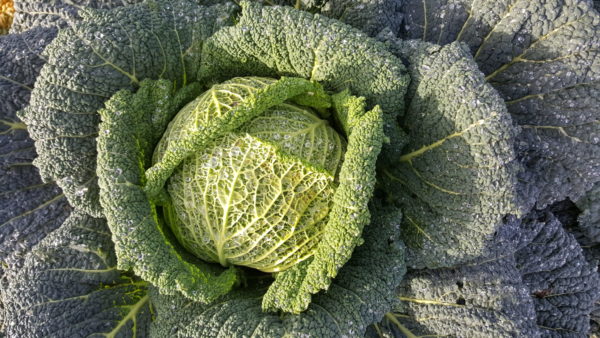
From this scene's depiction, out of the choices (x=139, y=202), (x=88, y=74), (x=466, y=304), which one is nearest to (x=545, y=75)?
(x=466, y=304)

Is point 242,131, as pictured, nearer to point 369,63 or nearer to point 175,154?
point 175,154

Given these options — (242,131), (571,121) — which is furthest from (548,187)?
(242,131)

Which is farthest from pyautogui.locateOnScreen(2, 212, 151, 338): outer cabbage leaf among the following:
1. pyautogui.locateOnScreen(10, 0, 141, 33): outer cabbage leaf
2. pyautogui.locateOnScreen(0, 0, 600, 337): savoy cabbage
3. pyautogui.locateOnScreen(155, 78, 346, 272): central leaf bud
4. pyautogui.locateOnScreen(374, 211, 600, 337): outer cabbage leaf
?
pyautogui.locateOnScreen(374, 211, 600, 337): outer cabbage leaf

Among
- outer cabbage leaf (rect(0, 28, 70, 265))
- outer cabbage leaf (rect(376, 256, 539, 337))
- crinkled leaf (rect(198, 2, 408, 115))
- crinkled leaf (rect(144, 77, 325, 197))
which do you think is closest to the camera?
crinkled leaf (rect(144, 77, 325, 197))

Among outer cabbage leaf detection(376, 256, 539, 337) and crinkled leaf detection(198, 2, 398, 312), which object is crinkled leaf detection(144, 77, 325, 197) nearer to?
crinkled leaf detection(198, 2, 398, 312)

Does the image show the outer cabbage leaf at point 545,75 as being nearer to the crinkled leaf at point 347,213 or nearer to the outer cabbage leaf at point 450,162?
the outer cabbage leaf at point 450,162

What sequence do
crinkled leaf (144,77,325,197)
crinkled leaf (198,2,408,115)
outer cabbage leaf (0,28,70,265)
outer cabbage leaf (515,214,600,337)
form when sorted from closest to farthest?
1. crinkled leaf (144,77,325,197)
2. crinkled leaf (198,2,408,115)
3. outer cabbage leaf (0,28,70,265)
4. outer cabbage leaf (515,214,600,337)

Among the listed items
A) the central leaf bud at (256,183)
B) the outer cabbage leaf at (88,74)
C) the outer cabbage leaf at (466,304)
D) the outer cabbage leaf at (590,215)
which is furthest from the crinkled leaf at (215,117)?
the outer cabbage leaf at (590,215)
